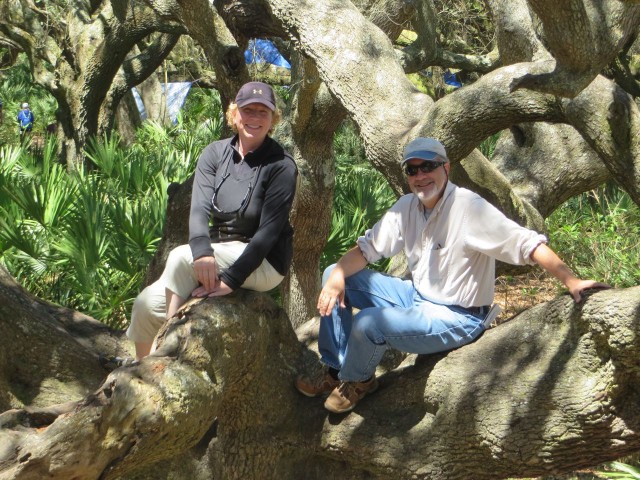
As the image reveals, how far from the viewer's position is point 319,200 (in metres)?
6.56

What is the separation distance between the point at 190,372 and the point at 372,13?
4.51 meters

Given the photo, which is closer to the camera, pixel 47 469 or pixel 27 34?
pixel 47 469

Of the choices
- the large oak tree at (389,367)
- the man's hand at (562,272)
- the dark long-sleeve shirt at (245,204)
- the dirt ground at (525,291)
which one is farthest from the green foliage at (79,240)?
the dirt ground at (525,291)

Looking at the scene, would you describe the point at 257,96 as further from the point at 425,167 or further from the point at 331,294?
the point at 331,294

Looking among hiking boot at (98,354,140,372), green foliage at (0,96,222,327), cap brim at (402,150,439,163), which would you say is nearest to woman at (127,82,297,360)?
hiking boot at (98,354,140,372)

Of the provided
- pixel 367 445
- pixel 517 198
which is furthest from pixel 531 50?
pixel 367 445

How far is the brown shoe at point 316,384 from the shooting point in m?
3.98

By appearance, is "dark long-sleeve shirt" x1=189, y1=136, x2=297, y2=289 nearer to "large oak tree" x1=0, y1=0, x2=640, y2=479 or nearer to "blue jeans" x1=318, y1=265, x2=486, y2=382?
"large oak tree" x1=0, y1=0, x2=640, y2=479

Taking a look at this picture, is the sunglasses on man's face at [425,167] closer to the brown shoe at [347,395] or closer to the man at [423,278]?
the man at [423,278]

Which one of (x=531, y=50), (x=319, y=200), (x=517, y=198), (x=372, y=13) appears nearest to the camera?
(x=517, y=198)

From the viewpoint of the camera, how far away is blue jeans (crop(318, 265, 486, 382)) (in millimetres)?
3582

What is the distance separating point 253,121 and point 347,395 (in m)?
1.24

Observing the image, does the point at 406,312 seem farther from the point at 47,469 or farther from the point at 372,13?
the point at 372,13

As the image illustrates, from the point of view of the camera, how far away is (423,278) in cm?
372
